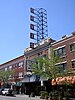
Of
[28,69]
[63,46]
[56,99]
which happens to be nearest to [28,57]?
[28,69]

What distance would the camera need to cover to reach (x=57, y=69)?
40094mm

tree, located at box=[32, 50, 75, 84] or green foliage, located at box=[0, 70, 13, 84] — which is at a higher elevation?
green foliage, located at box=[0, 70, 13, 84]

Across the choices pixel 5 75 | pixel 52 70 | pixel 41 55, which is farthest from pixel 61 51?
pixel 5 75

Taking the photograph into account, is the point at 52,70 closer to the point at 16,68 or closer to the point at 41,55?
the point at 41,55

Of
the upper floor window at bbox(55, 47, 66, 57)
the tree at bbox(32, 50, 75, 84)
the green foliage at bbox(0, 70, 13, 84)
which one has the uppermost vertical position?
the upper floor window at bbox(55, 47, 66, 57)

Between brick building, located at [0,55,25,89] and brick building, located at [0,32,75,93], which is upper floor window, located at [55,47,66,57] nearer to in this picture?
brick building, located at [0,32,75,93]

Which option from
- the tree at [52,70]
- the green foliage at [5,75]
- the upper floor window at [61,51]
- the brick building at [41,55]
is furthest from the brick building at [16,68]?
the tree at [52,70]

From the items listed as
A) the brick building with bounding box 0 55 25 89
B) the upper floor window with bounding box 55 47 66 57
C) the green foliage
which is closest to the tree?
the upper floor window with bounding box 55 47 66 57

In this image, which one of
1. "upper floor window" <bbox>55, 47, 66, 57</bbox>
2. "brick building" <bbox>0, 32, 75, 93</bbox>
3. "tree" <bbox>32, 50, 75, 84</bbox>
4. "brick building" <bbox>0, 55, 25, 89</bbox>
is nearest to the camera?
"tree" <bbox>32, 50, 75, 84</bbox>

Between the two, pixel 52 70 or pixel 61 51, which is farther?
pixel 61 51

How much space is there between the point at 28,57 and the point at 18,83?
27.5ft

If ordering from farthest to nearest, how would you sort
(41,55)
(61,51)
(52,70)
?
(41,55), (61,51), (52,70)

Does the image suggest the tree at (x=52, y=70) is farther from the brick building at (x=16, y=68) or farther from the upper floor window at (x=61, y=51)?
the brick building at (x=16, y=68)

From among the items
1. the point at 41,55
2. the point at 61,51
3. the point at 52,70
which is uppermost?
the point at 41,55
